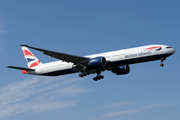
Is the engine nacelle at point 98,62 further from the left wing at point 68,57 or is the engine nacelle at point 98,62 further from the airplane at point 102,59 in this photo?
the left wing at point 68,57

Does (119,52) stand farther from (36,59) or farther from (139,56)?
(36,59)

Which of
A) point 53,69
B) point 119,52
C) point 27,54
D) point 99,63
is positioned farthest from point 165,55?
point 27,54

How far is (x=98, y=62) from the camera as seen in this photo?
4194cm

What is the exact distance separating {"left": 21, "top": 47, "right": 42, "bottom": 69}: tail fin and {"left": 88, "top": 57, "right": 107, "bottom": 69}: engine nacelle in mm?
13731

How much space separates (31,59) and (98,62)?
57.8ft

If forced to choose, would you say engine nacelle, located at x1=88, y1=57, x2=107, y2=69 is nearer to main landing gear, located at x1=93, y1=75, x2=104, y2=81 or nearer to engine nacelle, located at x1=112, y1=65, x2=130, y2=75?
engine nacelle, located at x1=112, y1=65, x2=130, y2=75

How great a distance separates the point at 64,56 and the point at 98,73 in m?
9.14

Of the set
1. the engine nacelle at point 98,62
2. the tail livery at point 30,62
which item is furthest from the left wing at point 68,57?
the tail livery at point 30,62

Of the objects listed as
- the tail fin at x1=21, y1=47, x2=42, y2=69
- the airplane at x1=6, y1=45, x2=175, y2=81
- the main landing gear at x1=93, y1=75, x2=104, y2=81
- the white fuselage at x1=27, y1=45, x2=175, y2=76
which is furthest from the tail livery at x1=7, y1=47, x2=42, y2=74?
the white fuselage at x1=27, y1=45, x2=175, y2=76

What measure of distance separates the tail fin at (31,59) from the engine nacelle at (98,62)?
45.0 ft

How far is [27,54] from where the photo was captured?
55125 millimetres

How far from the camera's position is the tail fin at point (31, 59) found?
A: 5235 cm

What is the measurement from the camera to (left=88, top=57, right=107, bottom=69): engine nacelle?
137 feet

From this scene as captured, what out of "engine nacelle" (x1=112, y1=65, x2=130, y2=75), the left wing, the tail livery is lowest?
"engine nacelle" (x1=112, y1=65, x2=130, y2=75)
